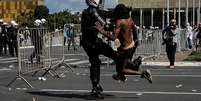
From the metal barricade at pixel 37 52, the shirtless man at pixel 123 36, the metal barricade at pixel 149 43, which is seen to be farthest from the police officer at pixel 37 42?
the metal barricade at pixel 149 43

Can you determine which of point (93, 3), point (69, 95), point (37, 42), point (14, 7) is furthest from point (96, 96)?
point (14, 7)

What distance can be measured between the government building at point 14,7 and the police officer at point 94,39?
377 feet

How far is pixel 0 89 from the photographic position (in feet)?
47.7

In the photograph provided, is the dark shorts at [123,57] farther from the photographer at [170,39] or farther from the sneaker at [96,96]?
the photographer at [170,39]

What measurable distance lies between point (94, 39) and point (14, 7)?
121459mm

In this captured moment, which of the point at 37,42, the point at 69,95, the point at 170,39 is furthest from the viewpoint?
the point at 170,39

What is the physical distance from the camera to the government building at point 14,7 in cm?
12912

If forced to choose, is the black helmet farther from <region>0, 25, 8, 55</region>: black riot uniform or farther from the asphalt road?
<region>0, 25, 8, 55</region>: black riot uniform

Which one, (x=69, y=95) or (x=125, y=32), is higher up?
(x=125, y=32)

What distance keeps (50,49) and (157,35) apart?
511 inches

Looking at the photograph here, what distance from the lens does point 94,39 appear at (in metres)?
12.6

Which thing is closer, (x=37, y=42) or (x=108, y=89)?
(x=108, y=89)

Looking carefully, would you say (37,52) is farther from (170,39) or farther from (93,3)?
(170,39)

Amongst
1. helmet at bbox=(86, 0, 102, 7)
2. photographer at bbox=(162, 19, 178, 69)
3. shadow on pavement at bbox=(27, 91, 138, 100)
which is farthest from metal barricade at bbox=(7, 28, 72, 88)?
photographer at bbox=(162, 19, 178, 69)
